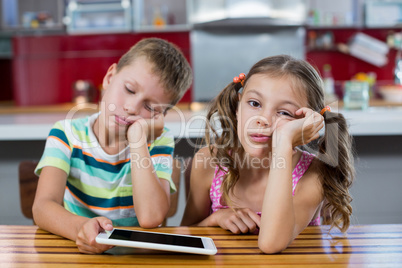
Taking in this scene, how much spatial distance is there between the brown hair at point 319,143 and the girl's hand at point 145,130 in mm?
148

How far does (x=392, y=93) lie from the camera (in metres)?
3.51

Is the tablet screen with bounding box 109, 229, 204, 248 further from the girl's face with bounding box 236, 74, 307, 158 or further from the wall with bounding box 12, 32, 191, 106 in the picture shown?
the wall with bounding box 12, 32, 191, 106

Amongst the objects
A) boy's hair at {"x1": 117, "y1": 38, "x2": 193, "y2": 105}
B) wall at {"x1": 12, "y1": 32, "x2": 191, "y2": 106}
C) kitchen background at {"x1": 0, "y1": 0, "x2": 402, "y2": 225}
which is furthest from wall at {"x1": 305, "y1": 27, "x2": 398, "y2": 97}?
boy's hair at {"x1": 117, "y1": 38, "x2": 193, "y2": 105}

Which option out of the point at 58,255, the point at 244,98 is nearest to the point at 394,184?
the point at 244,98

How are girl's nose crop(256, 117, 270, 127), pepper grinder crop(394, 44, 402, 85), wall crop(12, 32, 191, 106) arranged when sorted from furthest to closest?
wall crop(12, 32, 191, 106) → pepper grinder crop(394, 44, 402, 85) → girl's nose crop(256, 117, 270, 127)

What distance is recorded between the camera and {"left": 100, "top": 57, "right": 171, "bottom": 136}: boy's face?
3.65 feet

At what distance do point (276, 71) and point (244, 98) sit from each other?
97 millimetres

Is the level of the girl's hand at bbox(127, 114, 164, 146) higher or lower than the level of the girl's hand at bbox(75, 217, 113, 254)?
higher

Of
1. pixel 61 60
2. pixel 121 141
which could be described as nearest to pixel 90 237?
pixel 121 141

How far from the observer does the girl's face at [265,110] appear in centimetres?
96

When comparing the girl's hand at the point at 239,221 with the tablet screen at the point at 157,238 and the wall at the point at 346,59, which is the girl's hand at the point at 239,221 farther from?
the wall at the point at 346,59

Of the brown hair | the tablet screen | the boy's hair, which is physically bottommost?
the tablet screen

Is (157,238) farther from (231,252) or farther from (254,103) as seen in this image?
(254,103)

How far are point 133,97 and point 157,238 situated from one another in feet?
1.54
